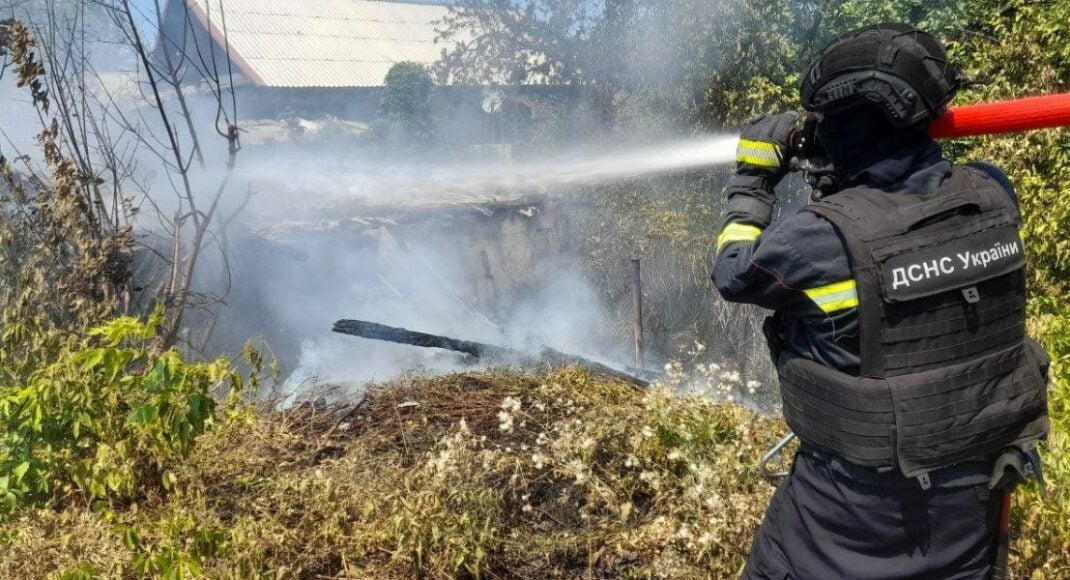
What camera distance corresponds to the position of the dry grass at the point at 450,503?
2.73m

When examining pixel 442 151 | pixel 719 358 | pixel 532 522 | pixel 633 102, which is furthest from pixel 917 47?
pixel 442 151

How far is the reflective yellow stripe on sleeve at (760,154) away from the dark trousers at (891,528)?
0.85 meters

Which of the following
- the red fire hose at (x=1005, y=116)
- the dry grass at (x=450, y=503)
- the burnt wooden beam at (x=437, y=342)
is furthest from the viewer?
the burnt wooden beam at (x=437, y=342)

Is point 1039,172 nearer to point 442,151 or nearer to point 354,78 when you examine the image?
point 442,151

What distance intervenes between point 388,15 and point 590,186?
1216cm

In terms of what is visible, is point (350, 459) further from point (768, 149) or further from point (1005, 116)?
point (1005, 116)

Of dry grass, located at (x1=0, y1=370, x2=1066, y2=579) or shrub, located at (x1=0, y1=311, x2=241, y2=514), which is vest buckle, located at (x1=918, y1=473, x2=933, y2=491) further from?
shrub, located at (x1=0, y1=311, x2=241, y2=514)

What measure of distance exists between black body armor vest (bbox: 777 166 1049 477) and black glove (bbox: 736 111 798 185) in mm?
323

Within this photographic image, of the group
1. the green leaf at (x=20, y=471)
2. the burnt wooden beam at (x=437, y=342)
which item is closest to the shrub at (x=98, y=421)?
the green leaf at (x=20, y=471)

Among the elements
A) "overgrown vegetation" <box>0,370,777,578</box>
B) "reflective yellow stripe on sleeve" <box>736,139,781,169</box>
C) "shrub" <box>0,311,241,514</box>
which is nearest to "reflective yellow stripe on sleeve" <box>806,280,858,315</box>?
"reflective yellow stripe on sleeve" <box>736,139,781,169</box>

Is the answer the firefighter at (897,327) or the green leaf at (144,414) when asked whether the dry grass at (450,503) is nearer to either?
the green leaf at (144,414)

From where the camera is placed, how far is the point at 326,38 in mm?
19859

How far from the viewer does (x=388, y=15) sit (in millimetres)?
20125

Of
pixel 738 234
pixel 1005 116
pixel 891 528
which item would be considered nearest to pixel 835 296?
pixel 738 234
